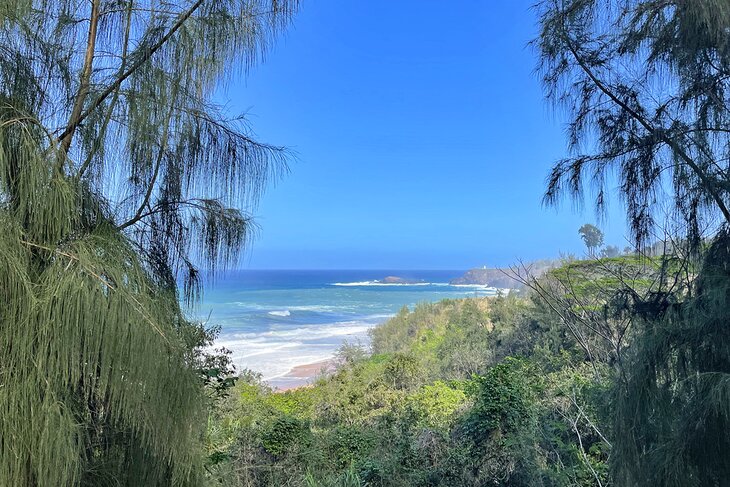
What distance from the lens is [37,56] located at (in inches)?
37.5

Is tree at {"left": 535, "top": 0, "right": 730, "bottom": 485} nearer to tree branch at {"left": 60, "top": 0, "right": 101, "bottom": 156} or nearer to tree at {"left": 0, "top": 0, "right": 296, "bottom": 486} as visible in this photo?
tree at {"left": 0, "top": 0, "right": 296, "bottom": 486}

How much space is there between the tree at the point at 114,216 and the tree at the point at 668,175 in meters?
1.11

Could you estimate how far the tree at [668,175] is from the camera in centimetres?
129

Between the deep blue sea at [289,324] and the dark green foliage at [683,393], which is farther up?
the dark green foliage at [683,393]

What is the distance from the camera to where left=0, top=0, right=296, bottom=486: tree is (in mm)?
765

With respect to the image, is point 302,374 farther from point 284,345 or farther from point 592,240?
point 592,240

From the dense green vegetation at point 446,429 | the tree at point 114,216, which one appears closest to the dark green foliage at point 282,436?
the dense green vegetation at point 446,429

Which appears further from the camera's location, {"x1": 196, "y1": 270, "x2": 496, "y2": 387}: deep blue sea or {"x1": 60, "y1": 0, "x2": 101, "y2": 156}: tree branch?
{"x1": 196, "y1": 270, "x2": 496, "y2": 387}: deep blue sea

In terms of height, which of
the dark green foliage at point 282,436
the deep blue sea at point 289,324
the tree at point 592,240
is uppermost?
the tree at point 592,240

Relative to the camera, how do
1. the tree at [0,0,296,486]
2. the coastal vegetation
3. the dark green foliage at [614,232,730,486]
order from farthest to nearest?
the coastal vegetation → the dark green foliage at [614,232,730,486] → the tree at [0,0,296,486]

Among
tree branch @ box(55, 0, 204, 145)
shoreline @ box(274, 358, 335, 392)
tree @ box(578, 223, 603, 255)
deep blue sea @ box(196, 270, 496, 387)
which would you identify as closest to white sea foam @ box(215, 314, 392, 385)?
deep blue sea @ box(196, 270, 496, 387)

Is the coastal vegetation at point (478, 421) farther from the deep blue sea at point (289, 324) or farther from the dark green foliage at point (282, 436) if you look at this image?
the deep blue sea at point (289, 324)

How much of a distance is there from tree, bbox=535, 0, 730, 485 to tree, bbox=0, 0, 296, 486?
1.11 metres

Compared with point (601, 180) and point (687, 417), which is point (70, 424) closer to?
point (687, 417)
